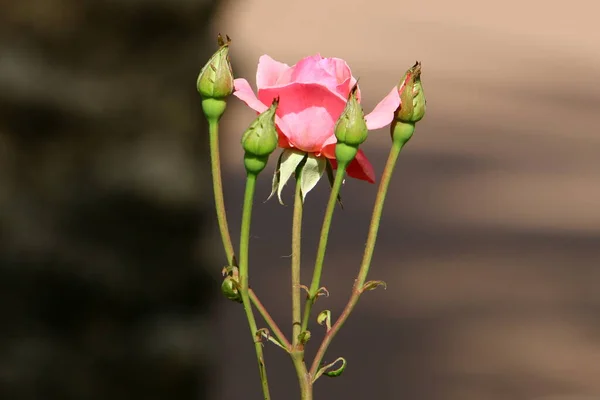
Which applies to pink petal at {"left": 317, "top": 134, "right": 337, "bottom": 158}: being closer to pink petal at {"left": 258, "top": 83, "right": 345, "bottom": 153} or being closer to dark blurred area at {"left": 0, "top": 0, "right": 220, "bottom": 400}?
pink petal at {"left": 258, "top": 83, "right": 345, "bottom": 153}

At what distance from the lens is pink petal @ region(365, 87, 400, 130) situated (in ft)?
1.45

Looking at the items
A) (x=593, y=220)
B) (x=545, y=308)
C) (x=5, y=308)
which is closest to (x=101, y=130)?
(x=5, y=308)

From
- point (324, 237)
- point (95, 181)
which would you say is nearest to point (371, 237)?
point (324, 237)

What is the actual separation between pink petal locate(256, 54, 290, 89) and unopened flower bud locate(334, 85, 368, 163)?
6 cm

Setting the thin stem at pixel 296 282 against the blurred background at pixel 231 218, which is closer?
the thin stem at pixel 296 282

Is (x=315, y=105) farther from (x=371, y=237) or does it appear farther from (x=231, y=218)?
(x=231, y=218)

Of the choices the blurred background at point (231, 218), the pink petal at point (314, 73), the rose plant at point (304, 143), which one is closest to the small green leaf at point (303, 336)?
the rose plant at point (304, 143)

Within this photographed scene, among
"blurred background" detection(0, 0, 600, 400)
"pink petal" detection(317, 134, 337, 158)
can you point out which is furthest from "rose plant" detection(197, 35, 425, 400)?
"blurred background" detection(0, 0, 600, 400)

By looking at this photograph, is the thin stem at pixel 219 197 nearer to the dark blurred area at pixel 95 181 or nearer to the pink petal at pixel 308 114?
the pink petal at pixel 308 114

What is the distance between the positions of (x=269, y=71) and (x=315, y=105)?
43 millimetres

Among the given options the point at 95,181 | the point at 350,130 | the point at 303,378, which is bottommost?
the point at 303,378

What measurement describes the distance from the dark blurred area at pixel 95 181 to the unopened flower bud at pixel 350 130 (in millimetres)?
1343

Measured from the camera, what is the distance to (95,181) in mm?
1771

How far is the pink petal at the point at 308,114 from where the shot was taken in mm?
450
